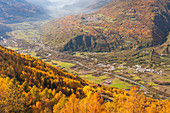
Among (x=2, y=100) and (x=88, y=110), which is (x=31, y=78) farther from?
(x=88, y=110)

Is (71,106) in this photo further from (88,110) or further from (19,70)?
(19,70)

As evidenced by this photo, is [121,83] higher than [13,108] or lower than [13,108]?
lower

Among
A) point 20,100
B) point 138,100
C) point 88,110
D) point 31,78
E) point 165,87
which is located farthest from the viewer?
point 165,87

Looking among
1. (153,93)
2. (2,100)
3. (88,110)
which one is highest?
(2,100)

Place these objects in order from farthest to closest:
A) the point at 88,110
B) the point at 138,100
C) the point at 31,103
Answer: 1. the point at 31,103
2. the point at 88,110
3. the point at 138,100

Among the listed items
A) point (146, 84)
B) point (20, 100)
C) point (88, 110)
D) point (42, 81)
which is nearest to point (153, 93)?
point (146, 84)

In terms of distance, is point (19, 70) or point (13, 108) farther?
point (19, 70)

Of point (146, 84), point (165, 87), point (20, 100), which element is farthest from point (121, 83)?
point (20, 100)

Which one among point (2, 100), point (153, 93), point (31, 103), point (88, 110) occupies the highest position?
point (2, 100)

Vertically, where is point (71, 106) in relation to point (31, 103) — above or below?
above

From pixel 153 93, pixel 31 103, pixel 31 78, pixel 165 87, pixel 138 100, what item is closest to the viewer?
pixel 138 100
